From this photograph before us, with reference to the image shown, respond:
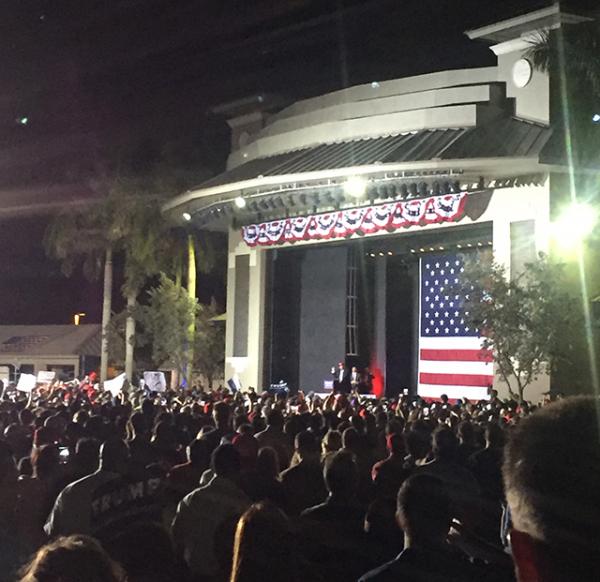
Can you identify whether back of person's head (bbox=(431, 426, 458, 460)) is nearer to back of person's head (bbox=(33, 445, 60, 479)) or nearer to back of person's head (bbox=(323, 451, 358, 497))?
back of person's head (bbox=(323, 451, 358, 497))

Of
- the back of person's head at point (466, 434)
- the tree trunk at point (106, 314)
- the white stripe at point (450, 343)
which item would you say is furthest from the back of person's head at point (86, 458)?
the tree trunk at point (106, 314)

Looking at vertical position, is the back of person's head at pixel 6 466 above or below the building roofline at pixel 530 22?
below

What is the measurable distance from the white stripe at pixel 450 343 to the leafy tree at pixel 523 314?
18.5ft

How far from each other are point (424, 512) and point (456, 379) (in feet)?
80.0

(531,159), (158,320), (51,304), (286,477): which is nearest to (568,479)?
(286,477)

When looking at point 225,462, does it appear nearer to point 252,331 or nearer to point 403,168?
point 403,168

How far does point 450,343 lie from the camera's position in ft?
91.8

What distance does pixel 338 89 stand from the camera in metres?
31.6

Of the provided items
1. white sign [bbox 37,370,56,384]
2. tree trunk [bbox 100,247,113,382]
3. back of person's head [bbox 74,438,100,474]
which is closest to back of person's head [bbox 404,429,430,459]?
back of person's head [bbox 74,438,100,474]

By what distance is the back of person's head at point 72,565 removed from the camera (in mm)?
2305

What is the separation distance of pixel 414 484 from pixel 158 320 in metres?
30.9

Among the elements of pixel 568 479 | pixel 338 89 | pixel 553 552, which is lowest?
pixel 553 552

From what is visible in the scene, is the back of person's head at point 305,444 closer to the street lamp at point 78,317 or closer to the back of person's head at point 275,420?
the back of person's head at point 275,420

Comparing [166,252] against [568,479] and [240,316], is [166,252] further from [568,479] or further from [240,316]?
[568,479]
